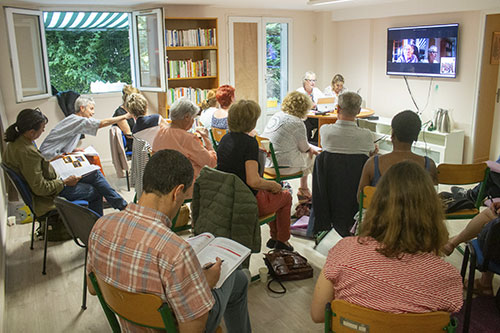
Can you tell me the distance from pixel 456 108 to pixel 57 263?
17.8 ft

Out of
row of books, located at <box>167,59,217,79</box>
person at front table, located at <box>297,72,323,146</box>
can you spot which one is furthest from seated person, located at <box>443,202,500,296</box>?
row of books, located at <box>167,59,217,79</box>

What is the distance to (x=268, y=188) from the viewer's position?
324 cm

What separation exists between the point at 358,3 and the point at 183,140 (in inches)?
173

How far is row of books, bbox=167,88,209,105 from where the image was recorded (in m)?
6.94

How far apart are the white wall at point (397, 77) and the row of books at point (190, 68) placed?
2.47 metres

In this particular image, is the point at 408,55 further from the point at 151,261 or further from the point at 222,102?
the point at 151,261

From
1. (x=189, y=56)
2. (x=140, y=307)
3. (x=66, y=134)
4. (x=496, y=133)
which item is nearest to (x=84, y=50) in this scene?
(x=189, y=56)

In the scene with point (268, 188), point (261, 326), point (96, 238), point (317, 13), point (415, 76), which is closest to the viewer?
point (96, 238)

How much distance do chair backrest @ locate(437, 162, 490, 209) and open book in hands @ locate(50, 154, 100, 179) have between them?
2847 millimetres

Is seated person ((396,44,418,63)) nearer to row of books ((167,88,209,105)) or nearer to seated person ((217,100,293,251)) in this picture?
row of books ((167,88,209,105))

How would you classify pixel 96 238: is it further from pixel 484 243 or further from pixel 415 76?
pixel 415 76

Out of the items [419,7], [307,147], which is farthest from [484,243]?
[419,7]

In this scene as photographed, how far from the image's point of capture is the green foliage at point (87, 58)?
25.8 feet

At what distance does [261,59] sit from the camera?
7867mm
